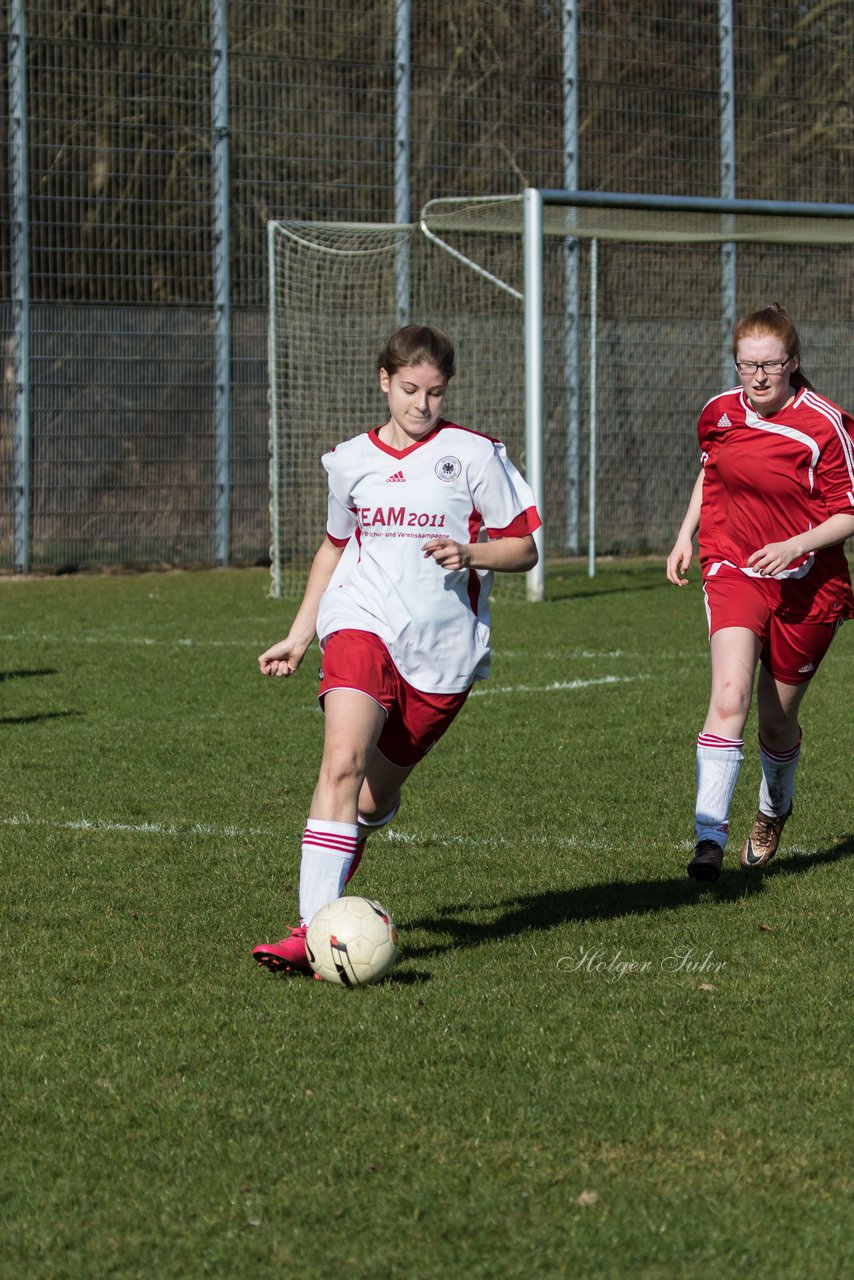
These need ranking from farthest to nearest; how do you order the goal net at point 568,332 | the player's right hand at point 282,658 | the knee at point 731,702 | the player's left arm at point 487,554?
1. the goal net at point 568,332
2. the knee at point 731,702
3. the player's right hand at point 282,658
4. the player's left arm at point 487,554

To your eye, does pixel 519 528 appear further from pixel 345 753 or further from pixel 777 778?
pixel 777 778

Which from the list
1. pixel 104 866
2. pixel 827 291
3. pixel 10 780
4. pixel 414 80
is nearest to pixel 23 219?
pixel 414 80

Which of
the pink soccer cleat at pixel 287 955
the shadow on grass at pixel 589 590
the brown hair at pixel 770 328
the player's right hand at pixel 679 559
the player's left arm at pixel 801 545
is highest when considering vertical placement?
the brown hair at pixel 770 328

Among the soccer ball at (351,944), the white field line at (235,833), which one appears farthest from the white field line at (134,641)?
the soccer ball at (351,944)

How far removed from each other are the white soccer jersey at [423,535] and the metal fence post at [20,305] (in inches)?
612

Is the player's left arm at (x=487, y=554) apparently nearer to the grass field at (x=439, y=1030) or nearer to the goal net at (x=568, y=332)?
the grass field at (x=439, y=1030)

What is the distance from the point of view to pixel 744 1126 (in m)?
3.61

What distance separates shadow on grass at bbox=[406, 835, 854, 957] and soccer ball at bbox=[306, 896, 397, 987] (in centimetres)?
42

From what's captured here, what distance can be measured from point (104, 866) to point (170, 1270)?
3.27 meters

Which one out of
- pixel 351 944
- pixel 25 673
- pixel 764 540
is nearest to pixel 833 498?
pixel 764 540

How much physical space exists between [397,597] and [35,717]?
5.18 metres

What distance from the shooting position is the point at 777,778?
20.2 ft

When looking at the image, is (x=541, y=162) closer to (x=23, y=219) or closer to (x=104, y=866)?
(x=23, y=219)

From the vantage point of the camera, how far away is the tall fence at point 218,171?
66.0 feet
